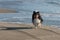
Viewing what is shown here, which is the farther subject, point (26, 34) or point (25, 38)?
point (26, 34)

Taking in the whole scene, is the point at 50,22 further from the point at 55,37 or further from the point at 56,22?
the point at 55,37

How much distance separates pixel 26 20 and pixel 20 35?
6973 millimetres

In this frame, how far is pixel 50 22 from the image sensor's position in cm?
1862

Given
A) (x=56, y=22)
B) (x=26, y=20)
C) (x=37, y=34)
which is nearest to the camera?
(x=37, y=34)

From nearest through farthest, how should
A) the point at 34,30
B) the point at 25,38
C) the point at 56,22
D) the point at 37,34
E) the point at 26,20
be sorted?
the point at 25,38 → the point at 37,34 → the point at 34,30 → the point at 56,22 → the point at 26,20

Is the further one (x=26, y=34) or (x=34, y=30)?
(x=34, y=30)

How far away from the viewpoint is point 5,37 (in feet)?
39.7

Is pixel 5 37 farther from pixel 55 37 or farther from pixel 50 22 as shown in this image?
pixel 50 22

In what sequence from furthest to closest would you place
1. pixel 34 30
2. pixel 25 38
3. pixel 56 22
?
pixel 56 22 < pixel 34 30 < pixel 25 38

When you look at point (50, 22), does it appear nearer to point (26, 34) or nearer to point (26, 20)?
point (26, 20)

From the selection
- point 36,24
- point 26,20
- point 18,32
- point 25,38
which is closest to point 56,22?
point 26,20

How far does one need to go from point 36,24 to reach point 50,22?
4.45 metres

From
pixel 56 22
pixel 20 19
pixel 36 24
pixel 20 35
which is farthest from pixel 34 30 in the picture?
pixel 20 19

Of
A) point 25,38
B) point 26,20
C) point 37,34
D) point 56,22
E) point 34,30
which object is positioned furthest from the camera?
point 26,20
